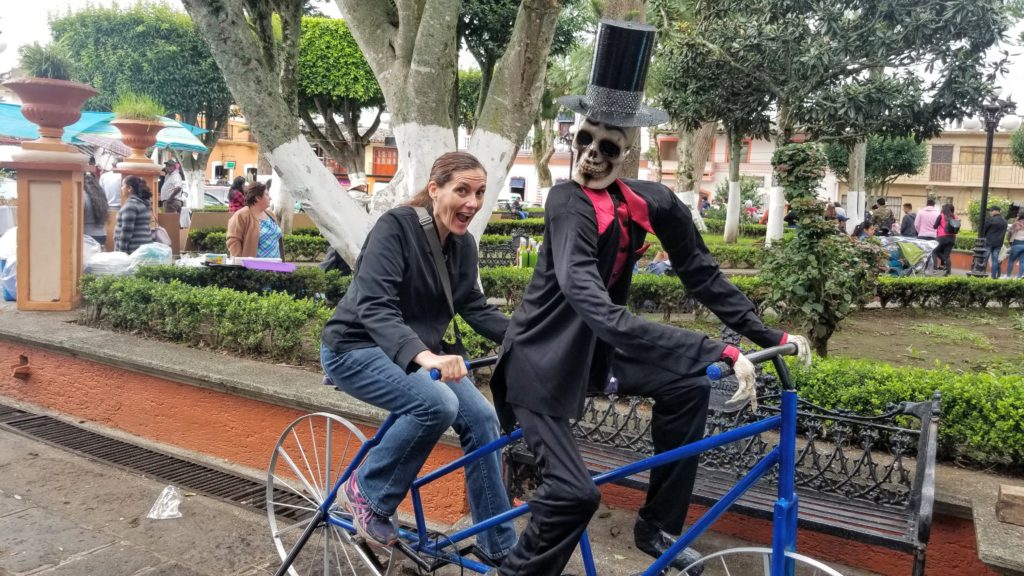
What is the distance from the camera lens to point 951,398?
425 cm

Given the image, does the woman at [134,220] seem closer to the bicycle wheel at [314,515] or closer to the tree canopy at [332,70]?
the bicycle wheel at [314,515]

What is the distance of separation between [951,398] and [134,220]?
28.9ft

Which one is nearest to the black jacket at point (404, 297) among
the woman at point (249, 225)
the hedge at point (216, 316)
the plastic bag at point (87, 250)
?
the hedge at point (216, 316)

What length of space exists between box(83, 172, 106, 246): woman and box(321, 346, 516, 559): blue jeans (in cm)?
836

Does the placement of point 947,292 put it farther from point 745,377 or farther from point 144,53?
point 144,53

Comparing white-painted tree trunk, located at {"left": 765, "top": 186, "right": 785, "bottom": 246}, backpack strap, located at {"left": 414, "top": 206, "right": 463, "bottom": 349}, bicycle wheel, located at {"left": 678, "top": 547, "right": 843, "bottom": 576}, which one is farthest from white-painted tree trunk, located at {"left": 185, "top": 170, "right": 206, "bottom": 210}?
bicycle wheel, located at {"left": 678, "top": 547, "right": 843, "bottom": 576}

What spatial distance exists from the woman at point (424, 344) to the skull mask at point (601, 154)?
56cm

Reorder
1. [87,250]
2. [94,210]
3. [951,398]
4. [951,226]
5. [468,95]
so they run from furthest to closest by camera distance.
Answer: [468,95] → [951,226] → [94,210] → [87,250] → [951,398]

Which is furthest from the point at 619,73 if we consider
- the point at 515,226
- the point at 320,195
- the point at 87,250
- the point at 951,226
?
the point at 515,226

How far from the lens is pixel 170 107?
28391mm

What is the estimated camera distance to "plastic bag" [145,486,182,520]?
14.9ft

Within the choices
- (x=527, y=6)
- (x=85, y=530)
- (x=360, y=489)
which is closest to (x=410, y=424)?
(x=360, y=489)

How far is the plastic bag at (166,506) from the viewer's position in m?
4.55

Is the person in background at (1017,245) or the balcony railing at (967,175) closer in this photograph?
the person in background at (1017,245)
